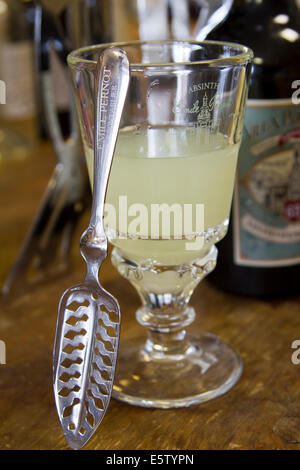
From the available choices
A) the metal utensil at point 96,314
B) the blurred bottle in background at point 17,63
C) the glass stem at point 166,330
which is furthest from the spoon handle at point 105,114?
the blurred bottle in background at point 17,63

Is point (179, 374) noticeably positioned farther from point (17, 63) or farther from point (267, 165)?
point (17, 63)

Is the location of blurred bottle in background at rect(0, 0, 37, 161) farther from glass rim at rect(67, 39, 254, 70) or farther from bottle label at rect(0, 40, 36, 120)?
glass rim at rect(67, 39, 254, 70)

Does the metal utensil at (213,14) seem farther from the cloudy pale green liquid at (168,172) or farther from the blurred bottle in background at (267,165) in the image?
the cloudy pale green liquid at (168,172)

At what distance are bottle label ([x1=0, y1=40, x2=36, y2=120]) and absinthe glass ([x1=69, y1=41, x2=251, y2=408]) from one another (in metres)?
0.52

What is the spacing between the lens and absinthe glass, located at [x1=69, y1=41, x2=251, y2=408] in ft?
1.42

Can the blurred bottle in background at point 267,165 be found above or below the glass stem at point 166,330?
above

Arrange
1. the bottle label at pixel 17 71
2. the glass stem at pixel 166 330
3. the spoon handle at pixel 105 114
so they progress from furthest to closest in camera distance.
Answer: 1. the bottle label at pixel 17 71
2. the glass stem at pixel 166 330
3. the spoon handle at pixel 105 114

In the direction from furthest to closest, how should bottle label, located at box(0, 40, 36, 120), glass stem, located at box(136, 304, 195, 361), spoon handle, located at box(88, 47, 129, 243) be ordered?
bottle label, located at box(0, 40, 36, 120), glass stem, located at box(136, 304, 195, 361), spoon handle, located at box(88, 47, 129, 243)

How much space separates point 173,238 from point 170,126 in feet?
0.24

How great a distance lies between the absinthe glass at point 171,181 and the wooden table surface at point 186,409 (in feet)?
0.06

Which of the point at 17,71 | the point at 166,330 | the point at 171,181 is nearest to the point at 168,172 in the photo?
the point at 171,181

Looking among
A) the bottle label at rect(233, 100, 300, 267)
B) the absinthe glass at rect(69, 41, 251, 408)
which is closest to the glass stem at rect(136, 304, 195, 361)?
the absinthe glass at rect(69, 41, 251, 408)

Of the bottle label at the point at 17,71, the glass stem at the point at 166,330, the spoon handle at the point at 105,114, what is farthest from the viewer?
the bottle label at the point at 17,71

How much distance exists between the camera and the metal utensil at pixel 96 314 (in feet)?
1.35
